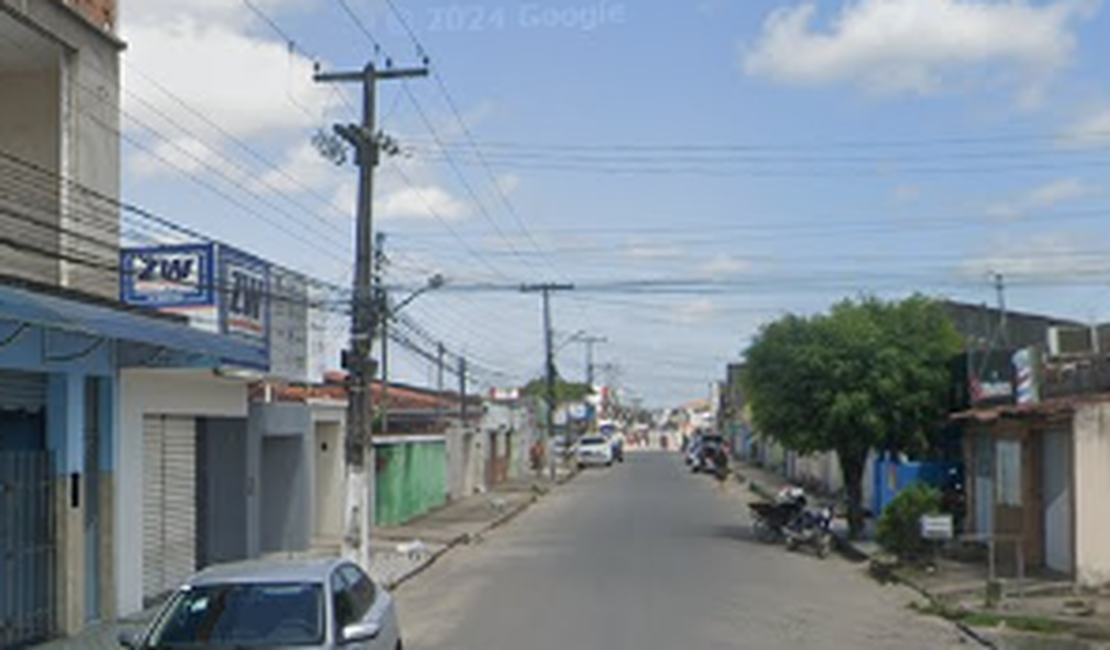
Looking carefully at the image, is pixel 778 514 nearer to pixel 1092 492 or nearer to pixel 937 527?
pixel 937 527

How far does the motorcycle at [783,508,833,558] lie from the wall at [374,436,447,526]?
430 inches

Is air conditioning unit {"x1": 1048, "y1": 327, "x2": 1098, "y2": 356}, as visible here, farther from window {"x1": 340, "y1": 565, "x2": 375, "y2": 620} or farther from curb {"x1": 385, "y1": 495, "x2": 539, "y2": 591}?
window {"x1": 340, "y1": 565, "x2": 375, "y2": 620}

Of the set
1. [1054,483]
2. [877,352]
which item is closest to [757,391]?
[877,352]

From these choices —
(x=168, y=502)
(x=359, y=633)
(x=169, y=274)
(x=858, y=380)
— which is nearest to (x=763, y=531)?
(x=858, y=380)

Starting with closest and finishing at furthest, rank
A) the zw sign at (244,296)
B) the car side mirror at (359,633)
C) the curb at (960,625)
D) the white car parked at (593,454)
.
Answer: the car side mirror at (359,633) < the curb at (960,625) < the zw sign at (244,296) < the white car parked at (593,454)

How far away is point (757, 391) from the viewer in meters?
32.3

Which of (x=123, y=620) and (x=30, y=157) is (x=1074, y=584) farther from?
(x=30, y=157)

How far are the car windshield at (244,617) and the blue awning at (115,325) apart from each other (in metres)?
3.99

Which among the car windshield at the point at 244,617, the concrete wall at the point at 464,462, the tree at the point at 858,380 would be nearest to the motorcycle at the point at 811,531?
the tree at the point at 858,380

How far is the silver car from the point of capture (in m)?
10.2

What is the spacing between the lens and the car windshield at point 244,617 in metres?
10.2

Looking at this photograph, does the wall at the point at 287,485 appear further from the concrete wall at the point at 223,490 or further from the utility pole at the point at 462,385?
the utility pole at the point at 462,385

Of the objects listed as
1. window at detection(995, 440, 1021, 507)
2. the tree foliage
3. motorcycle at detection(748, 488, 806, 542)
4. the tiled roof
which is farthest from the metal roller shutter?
motorcycle at detection(748, 488, 806, 542)

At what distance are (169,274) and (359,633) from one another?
13.0 m
